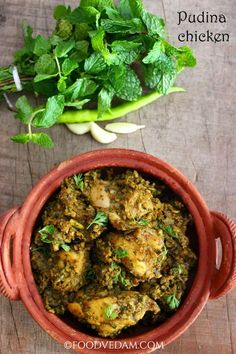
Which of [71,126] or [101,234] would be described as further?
[71,126]

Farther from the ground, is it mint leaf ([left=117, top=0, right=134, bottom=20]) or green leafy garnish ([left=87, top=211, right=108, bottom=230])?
mint leaf ([left=117, top=0, right=134, bottom=20])

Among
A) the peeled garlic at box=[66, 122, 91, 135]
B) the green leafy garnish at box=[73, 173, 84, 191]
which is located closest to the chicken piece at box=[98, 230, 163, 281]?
the green leafy garnish at box=[73, 173, 84, 191]

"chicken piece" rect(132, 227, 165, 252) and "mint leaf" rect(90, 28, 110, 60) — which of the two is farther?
"mint leaf" rect(90, 28, 110, 60)

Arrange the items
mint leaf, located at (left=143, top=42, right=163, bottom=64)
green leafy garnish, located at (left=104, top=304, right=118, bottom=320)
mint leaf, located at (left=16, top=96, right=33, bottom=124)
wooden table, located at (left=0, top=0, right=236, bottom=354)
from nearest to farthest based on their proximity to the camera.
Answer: green leafy garnish, located at (left=104, top=304, right=118, bottom=320) < mint leaf, located at (left=143, top=42, right=163, bottom=64) < mint leaf, located at (left=16, top=96, right=33, bottom=124) < wooden table, located at (left=0, top=0, right=236, bottom=354)

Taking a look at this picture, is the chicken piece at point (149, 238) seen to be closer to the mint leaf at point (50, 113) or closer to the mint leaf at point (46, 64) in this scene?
the mint leaf at point (50, 113)

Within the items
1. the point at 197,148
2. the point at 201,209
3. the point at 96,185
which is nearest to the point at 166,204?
the point at 201,209

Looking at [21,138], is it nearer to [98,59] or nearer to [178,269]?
[98,59]

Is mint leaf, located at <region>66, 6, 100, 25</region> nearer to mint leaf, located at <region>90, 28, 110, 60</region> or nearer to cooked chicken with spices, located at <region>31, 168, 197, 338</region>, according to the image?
mint leaf, located at <region>90, 28, 110, 60</region>

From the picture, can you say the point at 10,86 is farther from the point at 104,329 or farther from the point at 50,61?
the point at 104,329
